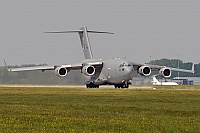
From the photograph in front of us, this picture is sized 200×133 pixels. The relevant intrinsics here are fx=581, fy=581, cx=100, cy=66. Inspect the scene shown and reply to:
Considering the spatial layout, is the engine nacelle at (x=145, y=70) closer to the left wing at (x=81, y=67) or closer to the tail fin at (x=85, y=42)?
the left wing at (x=81, y=67)

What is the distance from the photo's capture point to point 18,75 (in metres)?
88.8

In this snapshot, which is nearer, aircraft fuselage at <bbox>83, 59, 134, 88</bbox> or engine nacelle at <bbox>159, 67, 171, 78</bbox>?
aircraft fuselage at <bbox>83, 59, 134, 88</bbox>

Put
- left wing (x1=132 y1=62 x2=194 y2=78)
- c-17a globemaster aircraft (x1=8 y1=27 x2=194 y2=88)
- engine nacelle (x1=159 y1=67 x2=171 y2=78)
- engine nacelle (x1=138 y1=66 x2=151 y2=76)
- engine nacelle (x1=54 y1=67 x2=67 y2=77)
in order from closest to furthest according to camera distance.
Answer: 1. c-17a globemaster aircraft (x1=8 y1=27 x2=194 y2=88)
2. engine nacelle (x1=54 y1=67 x2=67 y2=77)
3. engine nacelle (x1=138 y1=66 x2=151 y2=76)
4. left wing (x1=132 y1=62 x2=194 y2=78)
5. engine nacelle (x1=159 y1=67 x2=171 y2=78)

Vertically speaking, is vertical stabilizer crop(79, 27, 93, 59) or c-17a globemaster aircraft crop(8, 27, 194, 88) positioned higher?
vertical stabilizer crop(79, 27, 93, 59)

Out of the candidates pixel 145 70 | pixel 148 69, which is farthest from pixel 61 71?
pixel 148 69

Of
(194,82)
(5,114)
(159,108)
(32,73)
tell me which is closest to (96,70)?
(32,73)

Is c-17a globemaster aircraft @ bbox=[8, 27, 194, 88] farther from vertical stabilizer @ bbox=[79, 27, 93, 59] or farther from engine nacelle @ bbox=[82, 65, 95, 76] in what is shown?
vertical stabilizer @ bbox=[79, 27, 93, 59]

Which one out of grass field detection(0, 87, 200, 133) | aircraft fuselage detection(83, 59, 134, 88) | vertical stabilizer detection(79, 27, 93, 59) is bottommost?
grass field detection(0, 87, 200, 133)

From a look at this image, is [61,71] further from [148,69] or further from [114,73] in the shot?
[148,69]

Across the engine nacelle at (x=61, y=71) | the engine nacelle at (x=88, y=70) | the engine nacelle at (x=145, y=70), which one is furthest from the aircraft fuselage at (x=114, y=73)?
the engine nacelle at (x=61, y=71)

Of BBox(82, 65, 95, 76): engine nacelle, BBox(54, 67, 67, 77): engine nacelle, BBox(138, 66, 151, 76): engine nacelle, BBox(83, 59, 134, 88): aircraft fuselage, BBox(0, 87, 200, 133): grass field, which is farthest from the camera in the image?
BBox(138, 66, 151, 76): engine nacelle

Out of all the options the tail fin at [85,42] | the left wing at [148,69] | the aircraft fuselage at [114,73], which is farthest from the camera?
the tail fin at [85,42]

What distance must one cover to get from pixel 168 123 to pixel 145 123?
1.00 metres

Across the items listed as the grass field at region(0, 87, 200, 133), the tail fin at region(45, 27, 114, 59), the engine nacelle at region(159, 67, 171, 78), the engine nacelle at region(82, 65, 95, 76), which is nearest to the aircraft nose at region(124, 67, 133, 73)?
the engine nacelle at region(82, 65, 95, 76)
